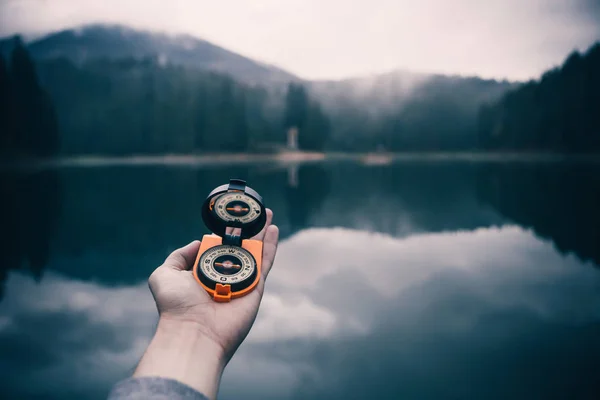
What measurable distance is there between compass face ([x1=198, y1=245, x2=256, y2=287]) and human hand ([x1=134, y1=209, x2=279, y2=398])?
9 cm

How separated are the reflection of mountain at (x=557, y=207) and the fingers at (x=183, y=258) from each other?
6698 mm

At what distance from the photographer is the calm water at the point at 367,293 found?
3357 mm

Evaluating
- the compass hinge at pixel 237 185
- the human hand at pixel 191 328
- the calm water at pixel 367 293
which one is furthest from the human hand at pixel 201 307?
the calm water at pixel 367 293

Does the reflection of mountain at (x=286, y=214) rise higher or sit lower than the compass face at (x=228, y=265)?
lower

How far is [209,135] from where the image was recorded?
29.0 metres

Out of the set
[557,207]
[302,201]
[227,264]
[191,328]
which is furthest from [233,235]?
[557,207]

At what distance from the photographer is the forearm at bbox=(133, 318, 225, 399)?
1.34 meters

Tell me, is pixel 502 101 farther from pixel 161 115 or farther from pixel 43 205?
pixel 43 205

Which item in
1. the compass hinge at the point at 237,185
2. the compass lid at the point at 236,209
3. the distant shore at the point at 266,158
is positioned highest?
the compass hinge at the point at 237,185

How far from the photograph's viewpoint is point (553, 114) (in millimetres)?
25625

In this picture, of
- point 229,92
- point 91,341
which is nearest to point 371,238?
point 91,341

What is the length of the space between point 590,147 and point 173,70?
109 ft

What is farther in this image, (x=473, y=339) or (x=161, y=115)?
(x=161, y=115)

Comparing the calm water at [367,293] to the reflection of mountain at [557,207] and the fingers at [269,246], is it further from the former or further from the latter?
the fingers at [269,246]
